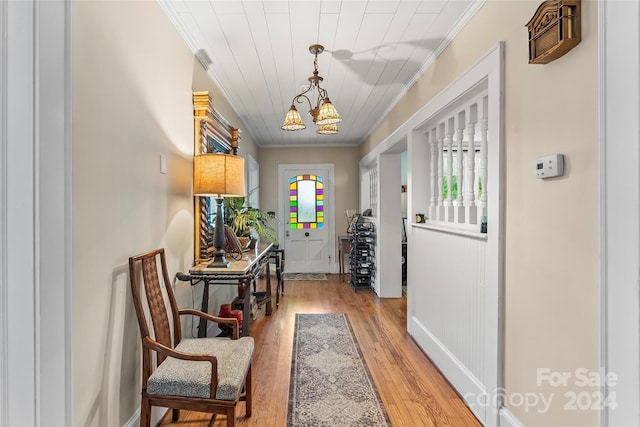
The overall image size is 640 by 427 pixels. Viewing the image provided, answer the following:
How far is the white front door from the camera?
252 inches

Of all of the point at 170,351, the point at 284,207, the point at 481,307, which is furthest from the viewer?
the point at 284,207

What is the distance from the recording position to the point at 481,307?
6.64 feet

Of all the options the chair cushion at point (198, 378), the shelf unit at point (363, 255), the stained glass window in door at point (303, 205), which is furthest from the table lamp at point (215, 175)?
the stained glass window in door at point (303, 205)

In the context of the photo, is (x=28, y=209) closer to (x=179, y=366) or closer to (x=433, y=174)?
(x=179, y=366)

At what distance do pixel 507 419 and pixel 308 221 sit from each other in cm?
491

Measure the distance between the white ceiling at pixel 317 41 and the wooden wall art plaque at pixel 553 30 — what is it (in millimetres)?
690

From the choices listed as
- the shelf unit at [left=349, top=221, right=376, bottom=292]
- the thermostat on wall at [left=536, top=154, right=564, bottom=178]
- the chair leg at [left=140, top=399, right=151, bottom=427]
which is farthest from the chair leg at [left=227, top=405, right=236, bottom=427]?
the shelf unit at [left=349, top=221, right=376, bottom=292]

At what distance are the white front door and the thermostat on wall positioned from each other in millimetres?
4957

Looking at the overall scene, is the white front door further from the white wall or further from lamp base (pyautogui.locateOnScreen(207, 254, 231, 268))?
the white wall

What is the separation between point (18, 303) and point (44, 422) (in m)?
0.33

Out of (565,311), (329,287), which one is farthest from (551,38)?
(329,287)

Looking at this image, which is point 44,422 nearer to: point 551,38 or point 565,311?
point 565,311

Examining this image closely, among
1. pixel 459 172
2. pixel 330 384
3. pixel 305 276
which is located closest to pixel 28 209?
pixel 330 384

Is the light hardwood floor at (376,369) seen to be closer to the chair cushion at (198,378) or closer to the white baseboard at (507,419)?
the white baseboard at (507,419)
